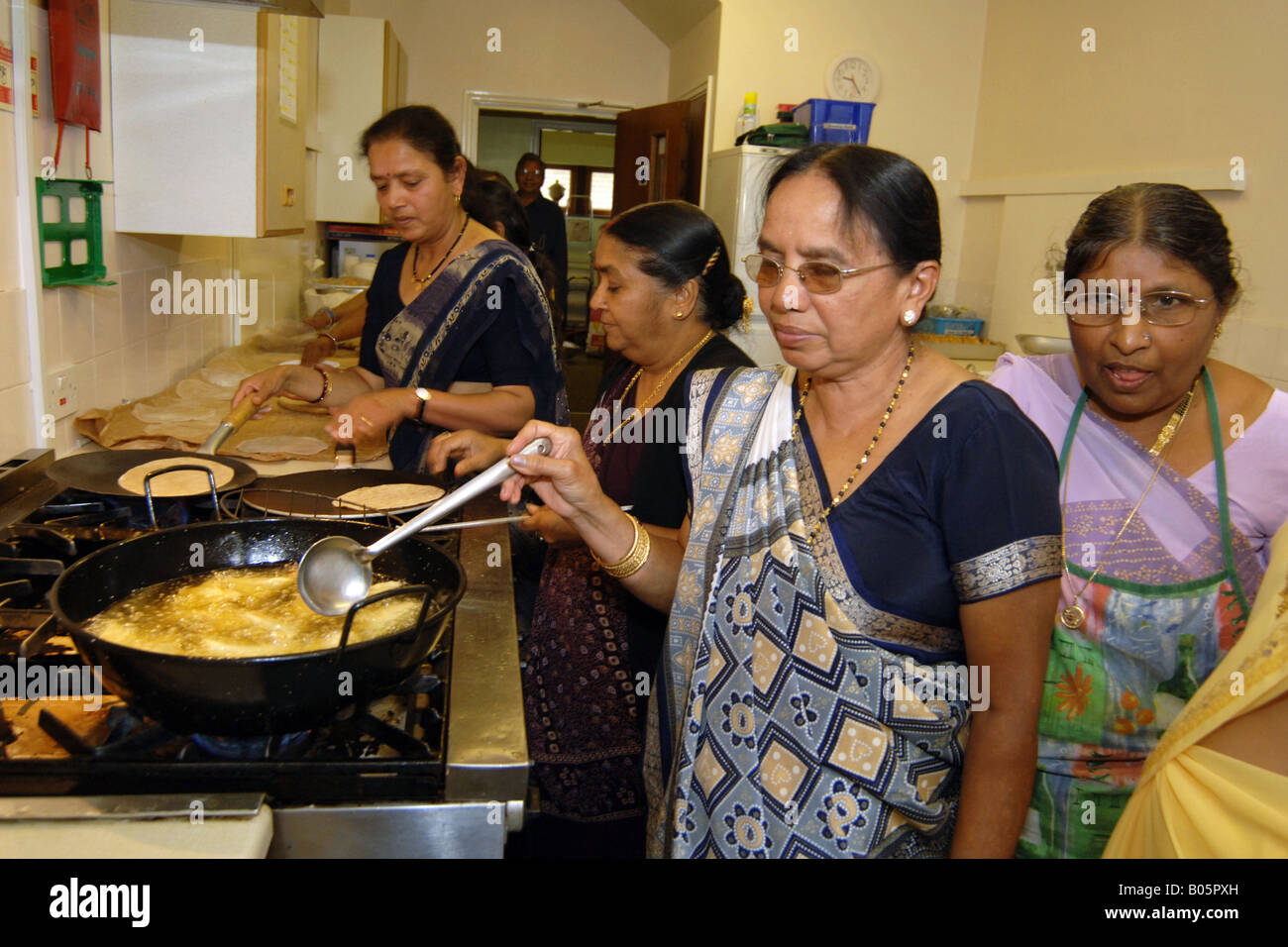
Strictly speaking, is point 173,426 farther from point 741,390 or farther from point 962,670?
point 962,670

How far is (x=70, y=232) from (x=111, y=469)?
584 millimetres

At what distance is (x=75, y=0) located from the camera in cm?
187

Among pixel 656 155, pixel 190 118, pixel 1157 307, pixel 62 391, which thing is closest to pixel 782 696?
pixel 1157 307

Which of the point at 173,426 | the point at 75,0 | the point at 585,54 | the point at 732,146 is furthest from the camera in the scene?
the point at 585,54

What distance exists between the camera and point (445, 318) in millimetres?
2258

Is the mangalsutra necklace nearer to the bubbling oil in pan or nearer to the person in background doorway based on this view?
the bubbling oil in pan

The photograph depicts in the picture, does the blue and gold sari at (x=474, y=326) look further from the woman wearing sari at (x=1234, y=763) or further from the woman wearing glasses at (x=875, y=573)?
the woman wearing sari at (x=1234, y=763)

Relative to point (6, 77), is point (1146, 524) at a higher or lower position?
lower

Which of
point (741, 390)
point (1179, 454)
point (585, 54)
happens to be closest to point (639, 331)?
point (741, 390)

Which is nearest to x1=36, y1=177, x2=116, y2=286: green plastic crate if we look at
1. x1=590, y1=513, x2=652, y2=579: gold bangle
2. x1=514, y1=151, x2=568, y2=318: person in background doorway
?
x1=590, y1=513, x2=652, y2=579: gold bangle

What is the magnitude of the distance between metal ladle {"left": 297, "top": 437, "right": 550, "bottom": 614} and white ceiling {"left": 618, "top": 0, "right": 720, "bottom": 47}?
4.25m

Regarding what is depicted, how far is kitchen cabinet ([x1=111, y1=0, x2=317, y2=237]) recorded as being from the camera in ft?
7.20

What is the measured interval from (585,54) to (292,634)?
5.75 m

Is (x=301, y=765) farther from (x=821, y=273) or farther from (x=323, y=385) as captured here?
(x=323, y=385)
